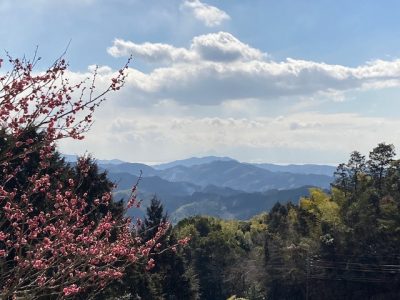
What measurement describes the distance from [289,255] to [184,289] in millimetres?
16358

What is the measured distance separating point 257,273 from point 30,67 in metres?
53.6

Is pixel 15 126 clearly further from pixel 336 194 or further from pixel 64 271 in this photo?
pixel 336 194

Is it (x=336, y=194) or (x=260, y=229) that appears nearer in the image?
(x=336, y=194)

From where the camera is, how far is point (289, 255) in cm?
5106

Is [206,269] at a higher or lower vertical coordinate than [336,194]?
lower

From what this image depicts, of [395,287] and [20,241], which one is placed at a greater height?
[20,241]

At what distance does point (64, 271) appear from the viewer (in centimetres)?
599

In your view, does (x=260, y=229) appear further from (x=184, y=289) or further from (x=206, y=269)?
(x=184, y=289)

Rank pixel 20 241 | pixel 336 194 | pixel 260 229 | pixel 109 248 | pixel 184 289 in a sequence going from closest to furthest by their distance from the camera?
pixel 20 241
pixel 109 248
pixel 184 289
pixel 336 194
pixel 260 229

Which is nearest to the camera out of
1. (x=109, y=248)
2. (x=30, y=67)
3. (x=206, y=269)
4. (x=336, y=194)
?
(x=30, y=67)

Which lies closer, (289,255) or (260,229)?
(289,255)

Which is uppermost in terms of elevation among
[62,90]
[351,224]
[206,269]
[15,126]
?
[62,90]

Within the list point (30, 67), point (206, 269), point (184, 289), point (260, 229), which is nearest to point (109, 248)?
point (30, 67)

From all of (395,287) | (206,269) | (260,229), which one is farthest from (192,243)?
(395,287)
